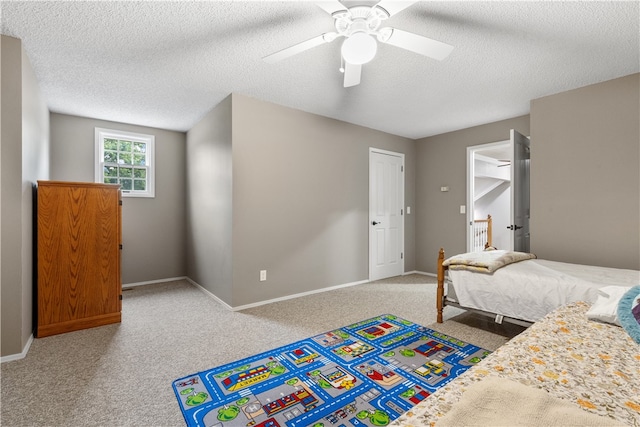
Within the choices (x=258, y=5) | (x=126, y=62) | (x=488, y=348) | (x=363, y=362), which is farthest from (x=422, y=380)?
(x=126, y=62)

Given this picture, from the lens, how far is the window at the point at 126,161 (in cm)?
449

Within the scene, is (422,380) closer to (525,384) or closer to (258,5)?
(525,384)

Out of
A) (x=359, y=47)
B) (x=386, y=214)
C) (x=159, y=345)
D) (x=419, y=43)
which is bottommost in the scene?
(x=159, y=345)

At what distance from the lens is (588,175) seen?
3240mm

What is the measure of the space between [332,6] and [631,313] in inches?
87.8

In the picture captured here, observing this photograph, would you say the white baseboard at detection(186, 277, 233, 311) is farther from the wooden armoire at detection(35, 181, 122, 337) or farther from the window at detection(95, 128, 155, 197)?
the window at detection(95, 128, 155, 197)

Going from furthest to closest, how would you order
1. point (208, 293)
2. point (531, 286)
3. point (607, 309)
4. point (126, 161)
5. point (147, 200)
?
1. point (147, 200)
2. point (126, 161)
3. point (208, 293)
4. point (531, 286)
5. point (607, 309)

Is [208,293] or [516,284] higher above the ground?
[516,284]

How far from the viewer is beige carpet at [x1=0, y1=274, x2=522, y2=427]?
178 cm

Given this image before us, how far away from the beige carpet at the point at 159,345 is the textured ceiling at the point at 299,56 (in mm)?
2475

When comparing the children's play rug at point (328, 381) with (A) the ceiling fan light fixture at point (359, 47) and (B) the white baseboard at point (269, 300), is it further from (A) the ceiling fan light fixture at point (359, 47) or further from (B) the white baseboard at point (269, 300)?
(A) the ceiling fan light fixture at point (359, 47)

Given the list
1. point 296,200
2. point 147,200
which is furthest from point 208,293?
point 147,200

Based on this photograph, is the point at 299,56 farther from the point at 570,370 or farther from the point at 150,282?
the point at 150,282

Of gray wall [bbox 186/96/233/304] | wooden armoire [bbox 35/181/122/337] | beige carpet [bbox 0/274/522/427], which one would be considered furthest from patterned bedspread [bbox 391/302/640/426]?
wooden armoire [bbox 35/181/122/337]
